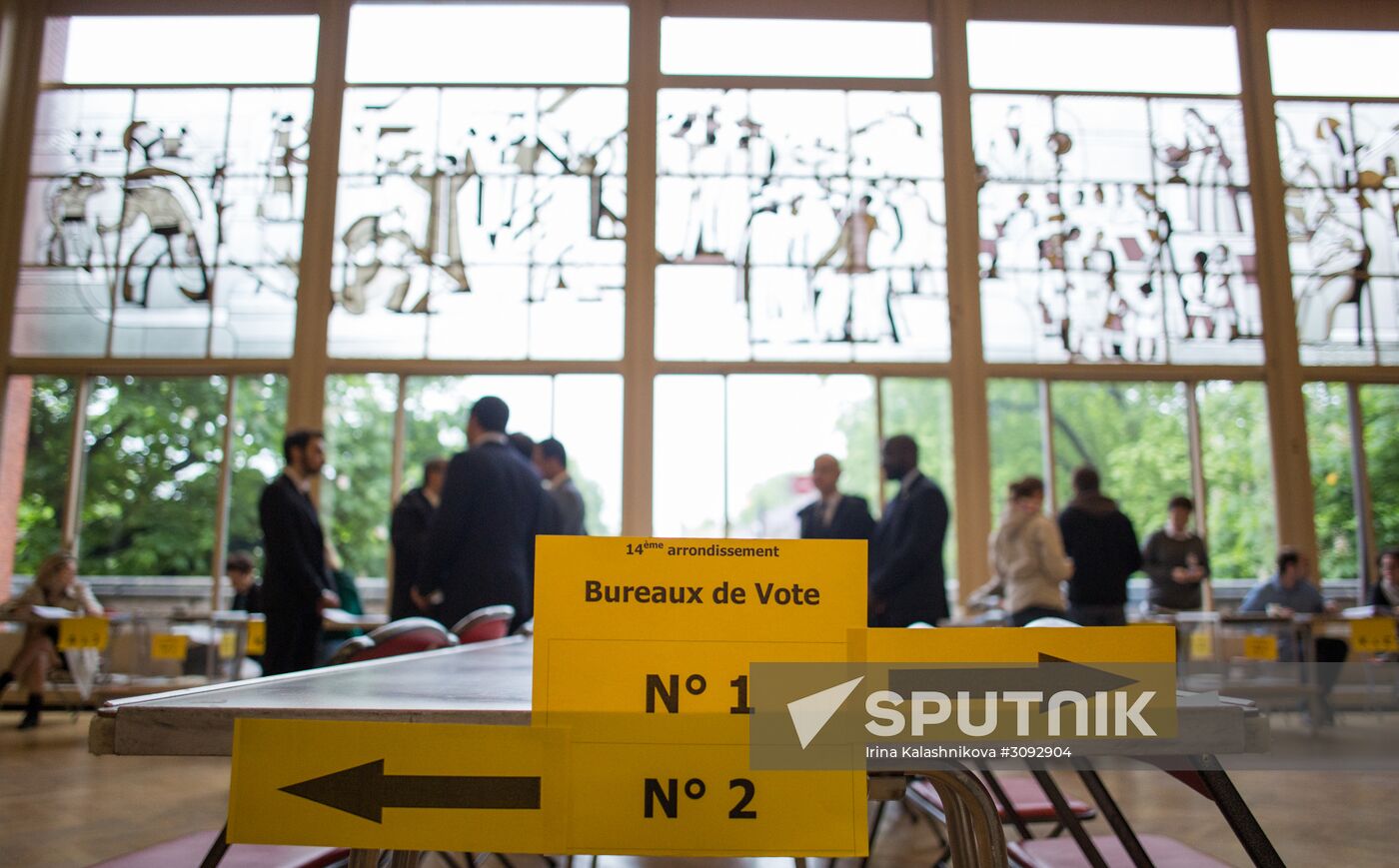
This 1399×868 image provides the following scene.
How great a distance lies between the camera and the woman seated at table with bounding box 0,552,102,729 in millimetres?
6250

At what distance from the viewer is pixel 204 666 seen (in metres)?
7.38

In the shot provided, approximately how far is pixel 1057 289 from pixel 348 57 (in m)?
6.23

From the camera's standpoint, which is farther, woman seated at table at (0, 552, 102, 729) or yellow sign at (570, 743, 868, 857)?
woman seated at table at (0, 552, 102, 729)

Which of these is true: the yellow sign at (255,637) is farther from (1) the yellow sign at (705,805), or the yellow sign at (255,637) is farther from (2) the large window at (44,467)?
(1) the yellow sign at (705,805)

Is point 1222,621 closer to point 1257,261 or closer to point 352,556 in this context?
point 1257,261

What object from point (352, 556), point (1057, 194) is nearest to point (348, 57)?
point (352, 556)

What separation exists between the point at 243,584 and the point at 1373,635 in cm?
719

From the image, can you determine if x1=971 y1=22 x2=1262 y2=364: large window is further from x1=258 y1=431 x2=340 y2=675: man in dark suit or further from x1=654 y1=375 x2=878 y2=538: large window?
x1=258 y1=431 x2=340 y2=675: man in dark suit

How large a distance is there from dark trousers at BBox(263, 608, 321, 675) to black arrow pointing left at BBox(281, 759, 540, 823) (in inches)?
133

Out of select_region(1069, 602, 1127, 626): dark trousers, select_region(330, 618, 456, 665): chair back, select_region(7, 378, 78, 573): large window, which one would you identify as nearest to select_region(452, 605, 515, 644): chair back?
select_region(330, 618, 456, 665): chair back

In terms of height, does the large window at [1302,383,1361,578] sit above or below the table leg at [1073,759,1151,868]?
above

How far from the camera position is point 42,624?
20.7 feet

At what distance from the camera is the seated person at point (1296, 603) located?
660 centimetres

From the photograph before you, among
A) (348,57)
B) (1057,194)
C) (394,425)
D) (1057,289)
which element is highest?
(348,57)
